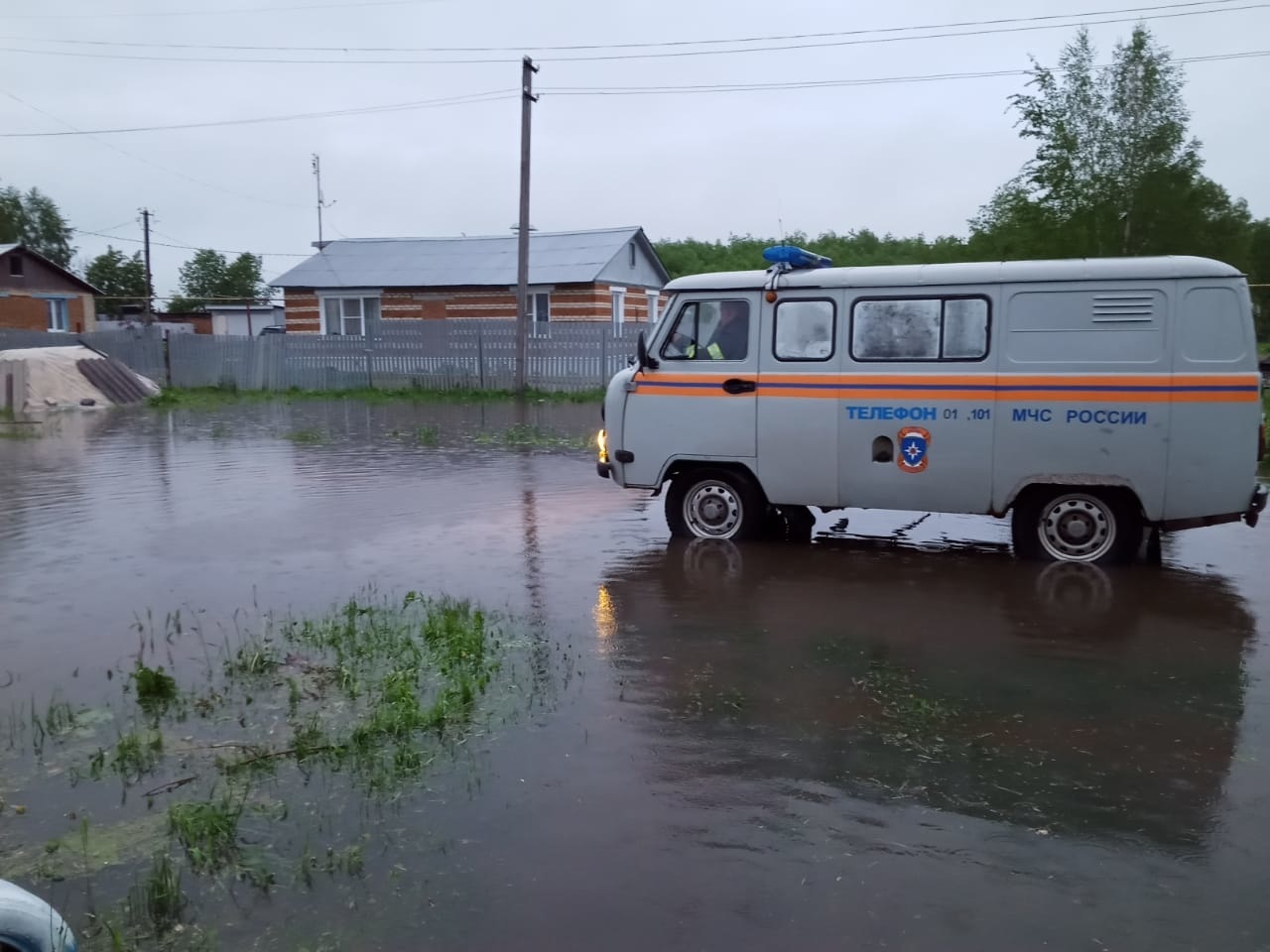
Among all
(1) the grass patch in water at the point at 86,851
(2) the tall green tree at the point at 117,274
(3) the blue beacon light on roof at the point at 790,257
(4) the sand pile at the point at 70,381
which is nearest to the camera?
(1) the grass patch in water at the point at 86,851

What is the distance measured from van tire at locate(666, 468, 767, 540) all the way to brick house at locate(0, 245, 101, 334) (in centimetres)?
4693

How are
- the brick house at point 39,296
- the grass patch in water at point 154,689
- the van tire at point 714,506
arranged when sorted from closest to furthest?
the grass patch in water at point 154,689 → the van tire at point 714,506 → the brick house at point 39,296

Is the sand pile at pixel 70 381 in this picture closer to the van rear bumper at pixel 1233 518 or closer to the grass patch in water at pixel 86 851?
the grass patch in water at pixel 86 851

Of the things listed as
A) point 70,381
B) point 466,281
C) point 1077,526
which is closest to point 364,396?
point 70,381

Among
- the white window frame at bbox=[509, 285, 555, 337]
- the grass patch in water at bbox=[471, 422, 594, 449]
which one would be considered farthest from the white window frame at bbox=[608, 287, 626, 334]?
the grass patch in water at bbox=[471, 422, 594, 449]

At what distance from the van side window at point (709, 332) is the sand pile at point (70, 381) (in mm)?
21054

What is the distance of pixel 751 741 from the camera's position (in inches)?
214

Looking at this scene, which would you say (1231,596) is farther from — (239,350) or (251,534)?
(239,350)

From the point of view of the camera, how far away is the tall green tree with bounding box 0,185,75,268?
86000mm

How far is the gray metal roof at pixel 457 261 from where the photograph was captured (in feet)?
116

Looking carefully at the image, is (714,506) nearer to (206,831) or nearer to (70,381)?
(206,831)

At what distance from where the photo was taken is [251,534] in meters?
10.8

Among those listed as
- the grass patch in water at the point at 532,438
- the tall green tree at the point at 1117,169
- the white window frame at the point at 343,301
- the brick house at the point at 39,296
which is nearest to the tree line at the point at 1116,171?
the tall green tree at the point at 1117,169

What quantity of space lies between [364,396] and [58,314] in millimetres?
32282
